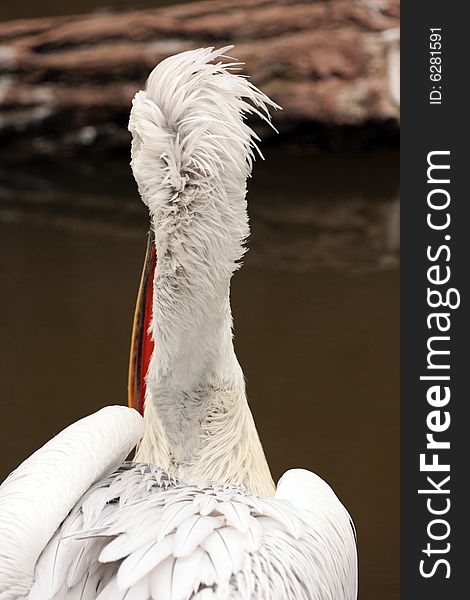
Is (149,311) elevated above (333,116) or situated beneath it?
situated beneath

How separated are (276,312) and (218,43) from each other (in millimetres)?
1539

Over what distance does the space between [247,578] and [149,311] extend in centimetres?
73

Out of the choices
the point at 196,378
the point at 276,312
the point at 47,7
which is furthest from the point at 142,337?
the point at 47,7

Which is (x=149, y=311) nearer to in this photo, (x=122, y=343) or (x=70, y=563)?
(x=70, y=563)

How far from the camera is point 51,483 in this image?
5.47 ft

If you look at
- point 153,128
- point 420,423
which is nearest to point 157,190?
point 153,128

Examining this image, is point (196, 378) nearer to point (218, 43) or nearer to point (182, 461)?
point (182, 461)

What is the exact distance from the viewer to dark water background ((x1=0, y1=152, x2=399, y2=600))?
9.82 feet

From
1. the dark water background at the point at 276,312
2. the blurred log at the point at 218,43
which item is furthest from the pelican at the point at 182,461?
the blurred log at the point at 218,43

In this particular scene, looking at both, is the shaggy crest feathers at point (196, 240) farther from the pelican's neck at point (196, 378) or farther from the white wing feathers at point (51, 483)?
the white wing feathers at point (51, 483)

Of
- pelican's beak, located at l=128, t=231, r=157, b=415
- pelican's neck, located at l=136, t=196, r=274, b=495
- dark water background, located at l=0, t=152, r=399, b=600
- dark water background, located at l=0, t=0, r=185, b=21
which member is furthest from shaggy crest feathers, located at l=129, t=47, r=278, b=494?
dark water background, located at l=0, t=0, r=185, b=21

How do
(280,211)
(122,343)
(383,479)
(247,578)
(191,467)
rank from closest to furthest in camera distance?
(247,578) → (191,467) → (383,479) → (122,343) → (280,211)

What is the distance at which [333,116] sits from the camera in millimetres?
4809

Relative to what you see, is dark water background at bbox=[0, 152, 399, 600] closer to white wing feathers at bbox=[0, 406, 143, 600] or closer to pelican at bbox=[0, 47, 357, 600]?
pelican at bbox=[0, 47, 357, 600]
